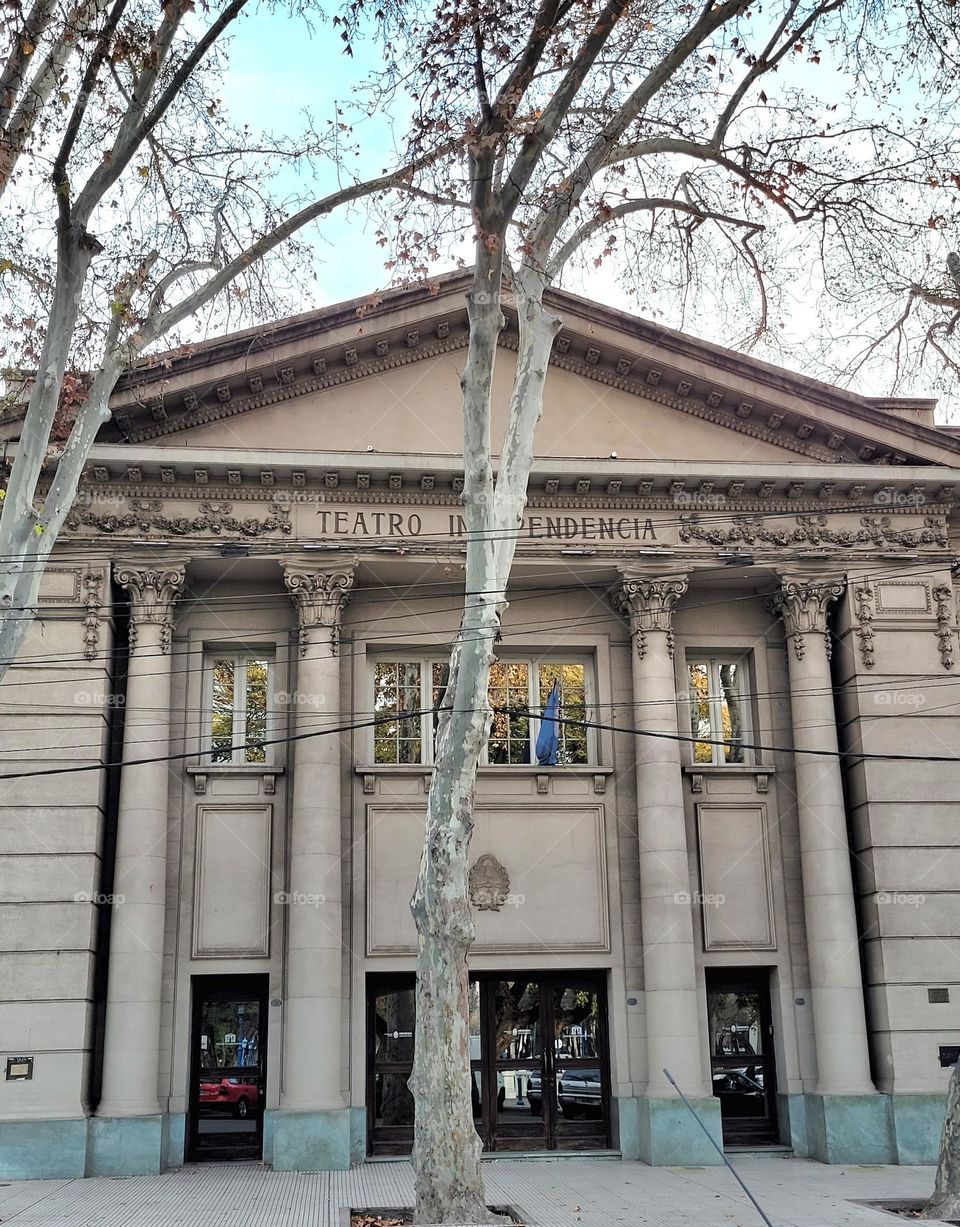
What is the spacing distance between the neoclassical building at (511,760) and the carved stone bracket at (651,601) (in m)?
0.08

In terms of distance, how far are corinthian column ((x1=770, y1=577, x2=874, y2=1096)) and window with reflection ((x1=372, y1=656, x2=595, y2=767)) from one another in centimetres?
354

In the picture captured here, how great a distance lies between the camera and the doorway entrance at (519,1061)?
19984 millimetres

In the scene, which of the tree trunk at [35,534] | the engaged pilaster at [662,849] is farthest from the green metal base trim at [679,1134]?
the tree trunk at [35,534]

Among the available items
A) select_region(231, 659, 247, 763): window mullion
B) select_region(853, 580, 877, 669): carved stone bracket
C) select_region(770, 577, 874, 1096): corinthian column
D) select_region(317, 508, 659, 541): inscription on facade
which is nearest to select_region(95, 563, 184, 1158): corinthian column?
select_region(231, 659, 247, 763): window mullion

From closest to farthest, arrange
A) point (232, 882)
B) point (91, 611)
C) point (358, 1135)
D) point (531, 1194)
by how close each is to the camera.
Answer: point (531, 1194) → point (358, 1135) → point (91, 611) → point (232, 882)

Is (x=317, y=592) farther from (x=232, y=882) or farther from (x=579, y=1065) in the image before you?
(x=579, y=1065)

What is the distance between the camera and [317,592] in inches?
811

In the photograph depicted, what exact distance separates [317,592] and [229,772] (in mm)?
3201

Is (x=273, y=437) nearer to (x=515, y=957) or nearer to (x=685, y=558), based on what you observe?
(x=685, y=558)

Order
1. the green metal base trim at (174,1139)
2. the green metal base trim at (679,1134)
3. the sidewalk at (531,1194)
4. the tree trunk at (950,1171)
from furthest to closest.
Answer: the green metal base trim at (679,1134), the green metal base trim at (174,1139), the sidewalk at (531,1194), the tree trunk at (950,1171)

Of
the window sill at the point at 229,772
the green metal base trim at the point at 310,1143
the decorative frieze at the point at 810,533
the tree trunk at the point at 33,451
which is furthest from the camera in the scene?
the decorative frieze at the point at 810,533

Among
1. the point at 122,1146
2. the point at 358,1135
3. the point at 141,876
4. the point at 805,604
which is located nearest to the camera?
the point at 122,1146

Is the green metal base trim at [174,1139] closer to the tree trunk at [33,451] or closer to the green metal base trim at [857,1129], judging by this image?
the tree trunk at [33,451]

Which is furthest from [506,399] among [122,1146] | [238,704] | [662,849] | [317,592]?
[122,1146]
